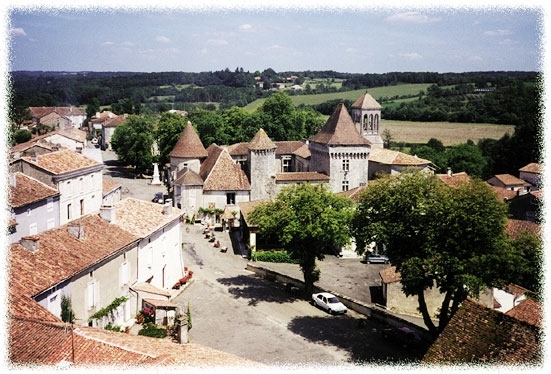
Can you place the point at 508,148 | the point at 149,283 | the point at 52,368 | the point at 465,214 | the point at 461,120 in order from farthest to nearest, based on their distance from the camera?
the point at 461,120 → the point at 508,148 → the point at 149,283 → the point at 465,214 → the point at 52,368

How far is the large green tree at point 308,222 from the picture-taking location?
37406 mm

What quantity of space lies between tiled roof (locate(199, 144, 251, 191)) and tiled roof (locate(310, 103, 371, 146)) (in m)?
10.2

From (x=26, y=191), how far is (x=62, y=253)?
10.5m

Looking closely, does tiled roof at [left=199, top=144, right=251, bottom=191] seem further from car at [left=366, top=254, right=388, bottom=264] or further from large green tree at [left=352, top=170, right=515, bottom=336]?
large green tree at [left=352, top=170, right=515, bottom=336]

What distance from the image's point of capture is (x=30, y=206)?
34.2 meters

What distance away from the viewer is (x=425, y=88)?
17688 centimetres

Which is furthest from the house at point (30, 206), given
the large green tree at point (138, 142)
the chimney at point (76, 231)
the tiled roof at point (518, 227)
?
the large green tree at point (138, 142)

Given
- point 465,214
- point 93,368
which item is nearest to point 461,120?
point 465,214

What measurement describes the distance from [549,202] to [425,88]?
16452 cm

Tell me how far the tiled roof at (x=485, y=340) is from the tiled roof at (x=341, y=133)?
43720 millimetres

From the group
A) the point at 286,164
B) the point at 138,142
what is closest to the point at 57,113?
the point at 138,142

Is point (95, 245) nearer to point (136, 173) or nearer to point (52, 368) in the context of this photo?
point (52, 368)

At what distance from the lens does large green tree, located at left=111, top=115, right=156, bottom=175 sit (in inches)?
3334

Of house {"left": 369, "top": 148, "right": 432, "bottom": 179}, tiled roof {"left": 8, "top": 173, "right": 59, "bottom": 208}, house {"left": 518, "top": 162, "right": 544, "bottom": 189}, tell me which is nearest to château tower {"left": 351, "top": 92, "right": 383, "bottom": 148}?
house {"left": 369, "top": 148, "right": 432, "bottom": 179}
